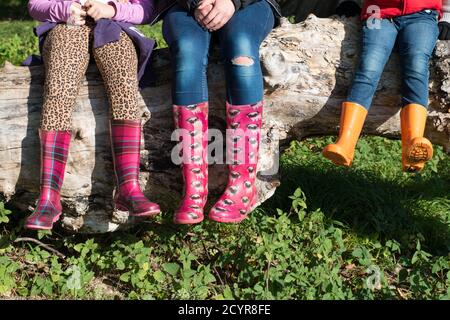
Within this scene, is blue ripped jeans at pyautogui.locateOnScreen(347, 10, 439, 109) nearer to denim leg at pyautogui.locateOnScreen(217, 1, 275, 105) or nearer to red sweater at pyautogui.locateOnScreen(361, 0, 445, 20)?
red sweater at pyautogui.locateOnScreen(361, 0, 445, 20)

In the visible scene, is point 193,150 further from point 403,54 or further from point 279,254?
point 403,54

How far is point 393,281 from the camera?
12.1 ft

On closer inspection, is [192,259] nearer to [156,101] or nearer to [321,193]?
[156,101]

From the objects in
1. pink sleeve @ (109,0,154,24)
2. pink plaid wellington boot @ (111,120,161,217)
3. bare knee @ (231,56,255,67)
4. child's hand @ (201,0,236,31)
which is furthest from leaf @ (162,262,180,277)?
pink sleeve @ (109,0,154,24)

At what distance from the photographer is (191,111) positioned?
3.36 m

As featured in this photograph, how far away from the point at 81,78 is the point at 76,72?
0.10 meters

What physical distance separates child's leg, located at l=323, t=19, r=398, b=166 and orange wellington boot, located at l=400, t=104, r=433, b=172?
0.21 metres

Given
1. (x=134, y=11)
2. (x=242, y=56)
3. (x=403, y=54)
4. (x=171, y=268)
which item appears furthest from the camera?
(x=134, y=11)

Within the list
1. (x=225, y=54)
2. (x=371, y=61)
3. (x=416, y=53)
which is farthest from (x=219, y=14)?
(x=416, y=53)

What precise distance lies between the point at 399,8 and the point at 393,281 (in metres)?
1.53

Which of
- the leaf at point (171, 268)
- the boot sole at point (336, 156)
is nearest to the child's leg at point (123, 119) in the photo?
the leaf at point (171, 268)

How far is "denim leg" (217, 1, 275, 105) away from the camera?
331 cm

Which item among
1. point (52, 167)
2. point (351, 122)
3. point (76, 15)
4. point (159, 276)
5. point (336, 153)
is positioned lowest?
point (159, 276)

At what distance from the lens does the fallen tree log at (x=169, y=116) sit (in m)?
3.54
